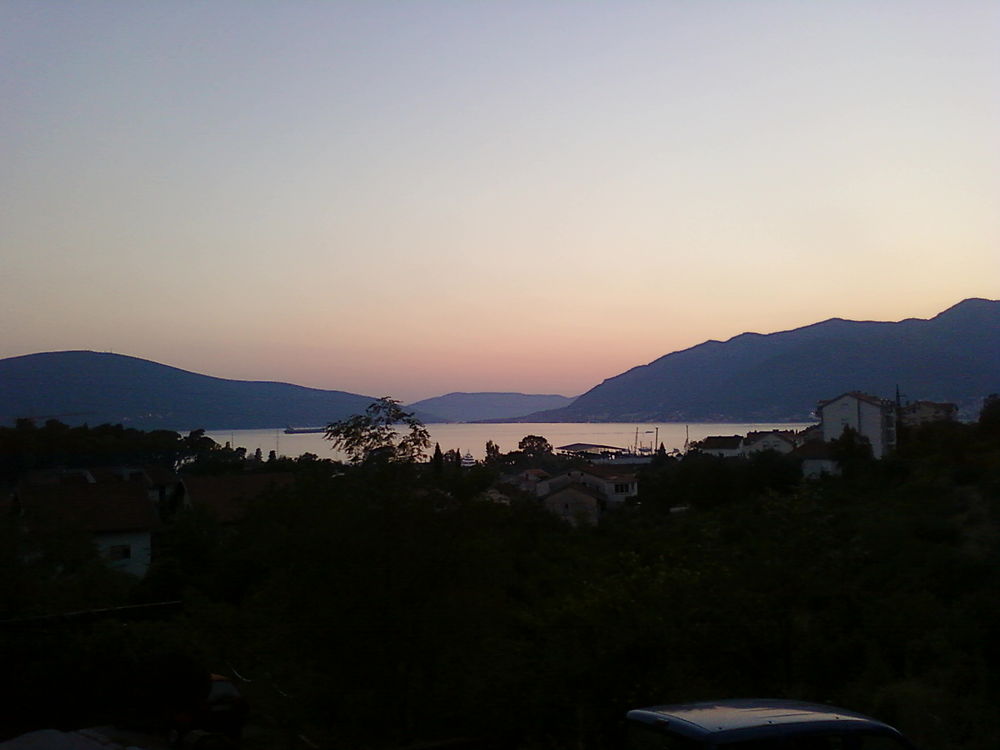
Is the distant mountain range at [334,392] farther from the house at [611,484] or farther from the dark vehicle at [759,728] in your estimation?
the dark vehicle at [759,728]

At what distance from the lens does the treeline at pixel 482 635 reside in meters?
7.24

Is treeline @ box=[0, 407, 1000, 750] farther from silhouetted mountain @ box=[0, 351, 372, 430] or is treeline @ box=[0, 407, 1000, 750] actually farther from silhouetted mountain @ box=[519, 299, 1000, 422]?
silhouetted mountain @ box=[519, 299, 1000, 422]

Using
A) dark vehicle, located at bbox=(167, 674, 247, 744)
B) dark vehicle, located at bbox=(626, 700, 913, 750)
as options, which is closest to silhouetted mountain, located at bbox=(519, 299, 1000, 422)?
dark vehicle, located at bbox=(167, 674, 247, 744)

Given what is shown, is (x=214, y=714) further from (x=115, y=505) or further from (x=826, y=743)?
(x=115, y=505)

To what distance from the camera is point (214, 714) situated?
7.09m

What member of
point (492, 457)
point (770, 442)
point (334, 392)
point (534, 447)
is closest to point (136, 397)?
point (334, 392)

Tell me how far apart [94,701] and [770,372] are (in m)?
199

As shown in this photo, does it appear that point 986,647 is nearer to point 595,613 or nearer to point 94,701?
point 595,613

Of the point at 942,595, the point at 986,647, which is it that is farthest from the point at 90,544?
the point at 942,595

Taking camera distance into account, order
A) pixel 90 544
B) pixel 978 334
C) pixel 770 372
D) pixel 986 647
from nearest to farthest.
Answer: pixel 986 647, pixel 90 544, pixel 978 334, pixel 770 372

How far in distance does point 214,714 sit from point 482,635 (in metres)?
2.18

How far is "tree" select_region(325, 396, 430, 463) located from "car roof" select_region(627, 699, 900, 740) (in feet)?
11.4

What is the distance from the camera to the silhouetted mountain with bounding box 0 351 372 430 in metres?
80.9

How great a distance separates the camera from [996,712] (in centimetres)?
812
